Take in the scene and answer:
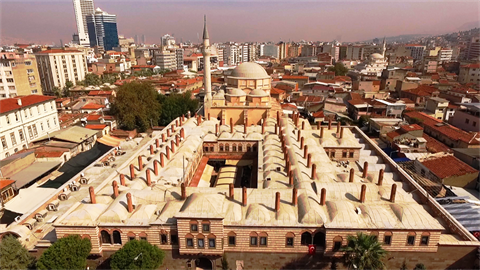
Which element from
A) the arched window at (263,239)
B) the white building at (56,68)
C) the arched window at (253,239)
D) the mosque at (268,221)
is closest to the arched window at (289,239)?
the mosque at (268,221)

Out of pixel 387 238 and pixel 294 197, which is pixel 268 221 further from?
pixel 387 238

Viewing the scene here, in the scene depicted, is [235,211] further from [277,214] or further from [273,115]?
[273,115]

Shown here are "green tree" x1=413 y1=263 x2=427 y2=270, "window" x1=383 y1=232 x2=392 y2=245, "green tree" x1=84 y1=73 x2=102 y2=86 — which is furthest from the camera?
"green tree" x1=84 y1=73 x2=102 y2=86

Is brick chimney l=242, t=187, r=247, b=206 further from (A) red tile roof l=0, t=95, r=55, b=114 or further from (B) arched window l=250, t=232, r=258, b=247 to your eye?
(A) red tile roof l=0, t=95, r=55, b=114

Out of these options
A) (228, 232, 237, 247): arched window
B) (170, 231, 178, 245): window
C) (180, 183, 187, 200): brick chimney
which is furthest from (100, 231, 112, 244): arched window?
(228, 232, 237, 247): arched window

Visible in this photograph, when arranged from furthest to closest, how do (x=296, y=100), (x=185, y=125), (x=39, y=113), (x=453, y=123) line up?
1. (x=296, y=100)
2. (x=453, y=123)
3. (x=39, y=113)
4. (x=185, y=125)

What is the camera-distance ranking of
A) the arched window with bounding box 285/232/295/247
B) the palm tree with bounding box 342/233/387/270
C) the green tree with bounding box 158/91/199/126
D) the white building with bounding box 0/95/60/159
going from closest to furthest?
the palm tree with bounding box 342/233/387/270 → the arched window with bounding box 285/232/295/247 → the white building with bounding box 0/95/60/159 → the green tree with bounding box 158/91/199/126

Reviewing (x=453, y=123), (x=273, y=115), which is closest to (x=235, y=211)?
(x=273, y=115)
